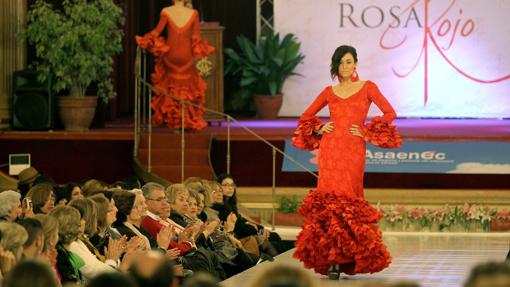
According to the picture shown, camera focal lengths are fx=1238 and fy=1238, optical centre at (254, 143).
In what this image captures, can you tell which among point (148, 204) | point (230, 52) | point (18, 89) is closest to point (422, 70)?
point (230, 52)

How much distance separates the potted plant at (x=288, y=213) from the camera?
36.1 ft

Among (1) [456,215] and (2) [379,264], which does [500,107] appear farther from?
(2) [379,264]

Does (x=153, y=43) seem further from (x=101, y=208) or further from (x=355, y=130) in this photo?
(x=101, y=208)

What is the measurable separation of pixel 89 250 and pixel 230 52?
8.73 m

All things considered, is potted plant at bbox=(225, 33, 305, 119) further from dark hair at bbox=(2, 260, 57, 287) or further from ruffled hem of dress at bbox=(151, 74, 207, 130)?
dark hair at bbox=(2, 260, 57, 287)

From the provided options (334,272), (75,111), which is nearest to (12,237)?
(334,272)

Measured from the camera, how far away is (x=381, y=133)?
7.08 metres

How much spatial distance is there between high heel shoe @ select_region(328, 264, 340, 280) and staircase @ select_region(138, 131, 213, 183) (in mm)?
4263

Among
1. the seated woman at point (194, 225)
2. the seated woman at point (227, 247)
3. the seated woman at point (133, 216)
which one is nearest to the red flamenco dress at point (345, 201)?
the seated woman at point (194, 225)

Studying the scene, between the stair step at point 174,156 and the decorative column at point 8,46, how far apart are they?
5.47ft

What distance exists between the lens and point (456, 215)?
10.8 metres

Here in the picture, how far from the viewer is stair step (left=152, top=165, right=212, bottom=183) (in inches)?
446

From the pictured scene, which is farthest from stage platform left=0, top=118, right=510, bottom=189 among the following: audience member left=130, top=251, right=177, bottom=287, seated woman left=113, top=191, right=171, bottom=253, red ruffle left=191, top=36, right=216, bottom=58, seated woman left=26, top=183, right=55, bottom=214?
audience member left=130, top=251, right=177, bottom=287

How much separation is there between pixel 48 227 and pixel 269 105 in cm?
928
